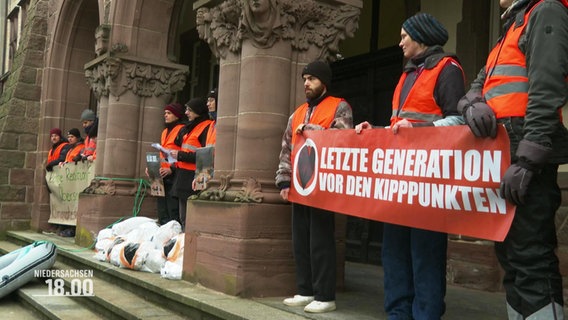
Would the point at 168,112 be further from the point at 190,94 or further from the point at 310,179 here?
the point at 190,94

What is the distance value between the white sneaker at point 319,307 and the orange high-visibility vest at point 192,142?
3094mm

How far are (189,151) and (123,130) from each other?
7.36 ft

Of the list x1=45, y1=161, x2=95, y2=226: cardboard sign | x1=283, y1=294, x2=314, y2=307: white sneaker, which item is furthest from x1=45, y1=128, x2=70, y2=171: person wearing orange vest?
x1=283, y1=294, x2=314, y2=307: white sneaker

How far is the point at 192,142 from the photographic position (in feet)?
22.7

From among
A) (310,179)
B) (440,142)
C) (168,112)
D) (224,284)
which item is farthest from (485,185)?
(168,112)

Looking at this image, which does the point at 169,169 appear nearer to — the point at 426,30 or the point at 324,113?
→ the point at 324,113

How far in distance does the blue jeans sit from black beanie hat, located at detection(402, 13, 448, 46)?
117cm

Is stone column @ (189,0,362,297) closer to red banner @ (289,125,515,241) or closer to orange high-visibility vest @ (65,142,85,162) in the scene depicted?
red banner @ (289,125,515,241)

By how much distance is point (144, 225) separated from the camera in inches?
270

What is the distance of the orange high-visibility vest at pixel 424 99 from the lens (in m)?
3.45

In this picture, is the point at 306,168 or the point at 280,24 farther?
the point at 280,24

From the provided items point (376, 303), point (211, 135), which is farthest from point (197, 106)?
point (376, 303)

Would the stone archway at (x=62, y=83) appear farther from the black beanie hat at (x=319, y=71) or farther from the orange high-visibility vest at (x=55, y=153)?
the black beanie hat at (x=319, y=71)

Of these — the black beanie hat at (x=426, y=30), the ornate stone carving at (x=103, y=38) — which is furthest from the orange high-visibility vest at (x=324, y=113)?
the ornate stone carving at (x=103, y=38)
